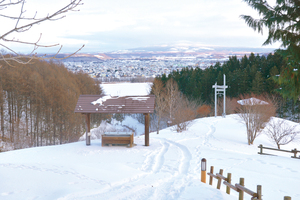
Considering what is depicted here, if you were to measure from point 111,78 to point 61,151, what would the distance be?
5873 centimetres

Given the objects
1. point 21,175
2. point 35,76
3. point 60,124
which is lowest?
point 60,124

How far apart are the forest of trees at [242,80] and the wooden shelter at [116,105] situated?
22253mm

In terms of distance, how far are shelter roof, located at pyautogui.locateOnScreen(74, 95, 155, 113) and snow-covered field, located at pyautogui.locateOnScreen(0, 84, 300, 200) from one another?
2118 mm

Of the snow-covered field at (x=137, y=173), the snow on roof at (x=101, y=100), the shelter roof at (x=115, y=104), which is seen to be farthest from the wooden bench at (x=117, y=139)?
the snow on roof at (x=101, y=100)

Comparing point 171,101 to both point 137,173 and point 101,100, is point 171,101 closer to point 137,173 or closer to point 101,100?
point 101,100

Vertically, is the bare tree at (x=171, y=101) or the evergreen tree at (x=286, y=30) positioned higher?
the evergreen tree at (x=286, y=30)

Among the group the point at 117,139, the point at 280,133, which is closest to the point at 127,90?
the point at 280,133

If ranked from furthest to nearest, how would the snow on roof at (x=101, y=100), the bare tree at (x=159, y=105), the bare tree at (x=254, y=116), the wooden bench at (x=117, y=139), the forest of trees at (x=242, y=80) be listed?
the forest of trees at (x=242, y=80) → the bare tree at (x=159, y=105) → the bare tree at (x=254, y=116) → the snow on roof at (x=101, y=100) → the wooden bench at (x=117, y=139)

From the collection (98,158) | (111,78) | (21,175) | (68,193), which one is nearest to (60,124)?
(98,158)

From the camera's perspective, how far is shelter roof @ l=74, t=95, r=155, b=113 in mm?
14110

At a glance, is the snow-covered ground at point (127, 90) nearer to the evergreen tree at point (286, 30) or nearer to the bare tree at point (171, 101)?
the bare tree at point (171, 101)

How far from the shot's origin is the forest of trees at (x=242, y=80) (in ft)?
112

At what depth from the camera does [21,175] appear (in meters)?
7.89

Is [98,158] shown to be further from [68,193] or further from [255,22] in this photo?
[255,22]
